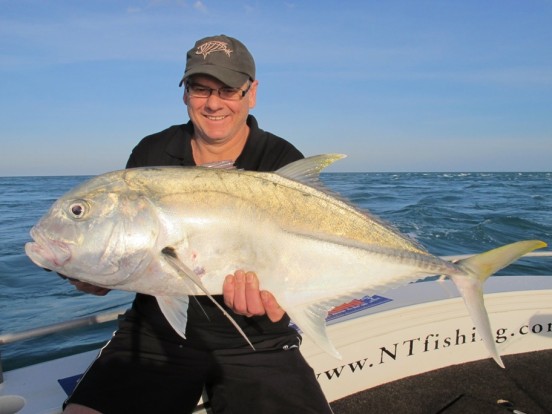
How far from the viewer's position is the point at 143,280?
2023mm

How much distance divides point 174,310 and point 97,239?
455mm

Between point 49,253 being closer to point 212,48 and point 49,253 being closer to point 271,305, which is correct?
point 271,305

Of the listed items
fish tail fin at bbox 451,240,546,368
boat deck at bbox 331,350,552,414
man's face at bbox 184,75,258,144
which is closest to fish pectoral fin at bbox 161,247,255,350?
man's face at bbox 184,75,258,144

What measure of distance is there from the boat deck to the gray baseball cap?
2.71 m

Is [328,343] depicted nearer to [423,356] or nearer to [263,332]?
[263,332]

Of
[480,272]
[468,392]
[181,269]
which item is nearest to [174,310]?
[181,269]

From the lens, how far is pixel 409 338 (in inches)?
155

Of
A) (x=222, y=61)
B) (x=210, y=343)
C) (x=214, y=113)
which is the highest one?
(x=222, y=61)

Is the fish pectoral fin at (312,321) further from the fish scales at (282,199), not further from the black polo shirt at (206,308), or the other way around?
the black polo shirt at (206,308)

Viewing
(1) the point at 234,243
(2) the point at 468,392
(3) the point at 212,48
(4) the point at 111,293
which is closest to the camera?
(1) the point at 234,243

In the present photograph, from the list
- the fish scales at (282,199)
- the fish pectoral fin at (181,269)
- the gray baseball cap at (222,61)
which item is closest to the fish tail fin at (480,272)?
the fish scales at (282,199)

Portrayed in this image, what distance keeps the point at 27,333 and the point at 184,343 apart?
0.93 metres

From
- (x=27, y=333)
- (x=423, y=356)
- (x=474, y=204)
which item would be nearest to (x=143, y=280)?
(x=27, y=333)

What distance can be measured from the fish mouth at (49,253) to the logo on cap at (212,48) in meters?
1.32
